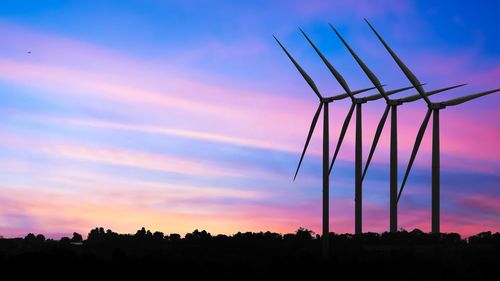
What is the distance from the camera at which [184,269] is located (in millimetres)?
176375

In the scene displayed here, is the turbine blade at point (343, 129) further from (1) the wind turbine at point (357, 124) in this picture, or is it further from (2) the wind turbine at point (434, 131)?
(2) the wind turbine at point (434, 131)

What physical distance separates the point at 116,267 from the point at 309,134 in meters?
51.8

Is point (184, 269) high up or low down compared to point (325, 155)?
down

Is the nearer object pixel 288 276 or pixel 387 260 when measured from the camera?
pixel 288 276

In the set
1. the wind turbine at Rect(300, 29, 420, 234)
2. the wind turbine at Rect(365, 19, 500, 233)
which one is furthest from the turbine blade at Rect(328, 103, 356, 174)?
the wind turbine at Rect(365, 19, 500, 233)

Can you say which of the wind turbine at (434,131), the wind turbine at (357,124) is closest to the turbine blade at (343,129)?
the wind turbine at (357,124)

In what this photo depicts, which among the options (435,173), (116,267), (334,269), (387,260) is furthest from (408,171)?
(116,267)

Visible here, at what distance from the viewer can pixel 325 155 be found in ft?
454

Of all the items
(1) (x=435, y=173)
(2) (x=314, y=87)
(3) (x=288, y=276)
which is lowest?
(3) (x=288, y=276)

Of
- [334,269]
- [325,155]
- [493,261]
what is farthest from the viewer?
[493,261]

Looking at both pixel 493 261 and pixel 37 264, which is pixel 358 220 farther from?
pixel 37 264

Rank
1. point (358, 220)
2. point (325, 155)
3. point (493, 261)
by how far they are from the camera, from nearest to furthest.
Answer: point (325, 155) < point (358, 220) < point (493, 261)

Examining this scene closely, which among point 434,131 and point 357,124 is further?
point 357,124

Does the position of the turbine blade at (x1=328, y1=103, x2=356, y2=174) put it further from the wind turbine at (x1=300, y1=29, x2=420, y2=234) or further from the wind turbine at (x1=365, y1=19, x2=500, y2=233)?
the wind turbine at (x1=365, y1=19, x2=500, y2=233)
